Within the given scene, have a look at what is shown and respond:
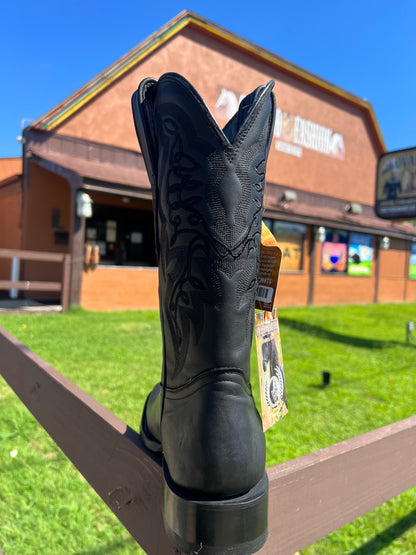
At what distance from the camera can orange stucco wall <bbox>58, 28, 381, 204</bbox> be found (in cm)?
893

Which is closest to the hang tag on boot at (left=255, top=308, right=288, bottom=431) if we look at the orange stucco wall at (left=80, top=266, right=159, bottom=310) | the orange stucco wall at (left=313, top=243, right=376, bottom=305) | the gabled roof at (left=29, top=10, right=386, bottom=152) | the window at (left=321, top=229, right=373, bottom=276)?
the orange stucco wall at (left=80, top=266, right=159, bottom=310)

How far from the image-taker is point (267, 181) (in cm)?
1154

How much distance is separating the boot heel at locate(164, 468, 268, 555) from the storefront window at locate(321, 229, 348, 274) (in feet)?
38.7

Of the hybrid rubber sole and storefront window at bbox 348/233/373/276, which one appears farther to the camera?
storefront window at bbox 348/233/373/276

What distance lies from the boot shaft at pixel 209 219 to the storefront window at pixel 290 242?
10.2 metres

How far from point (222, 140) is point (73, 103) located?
890cm

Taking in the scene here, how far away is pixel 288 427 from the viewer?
290cm

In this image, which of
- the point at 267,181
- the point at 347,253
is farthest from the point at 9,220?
the point at 347,253

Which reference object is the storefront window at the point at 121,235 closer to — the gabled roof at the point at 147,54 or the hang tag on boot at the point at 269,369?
the gabled roof at the point at 147,54

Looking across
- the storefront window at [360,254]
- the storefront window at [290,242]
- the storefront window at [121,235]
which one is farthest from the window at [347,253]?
the storefront window at [121,235]

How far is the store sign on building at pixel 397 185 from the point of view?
6.39m

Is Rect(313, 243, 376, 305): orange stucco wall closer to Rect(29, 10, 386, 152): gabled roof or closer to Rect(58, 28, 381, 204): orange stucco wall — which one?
Rect(58, 28, 381, 204): orange stucco wall

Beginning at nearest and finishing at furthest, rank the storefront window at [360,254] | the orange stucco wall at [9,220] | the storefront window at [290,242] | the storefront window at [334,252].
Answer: the orange stucco wall at [9,220]
the storefront window at [290,242]
the storefront window at [334,252]
the storefront window at [360,254]

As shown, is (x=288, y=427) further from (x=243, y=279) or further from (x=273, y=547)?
(x=243, y=279)
